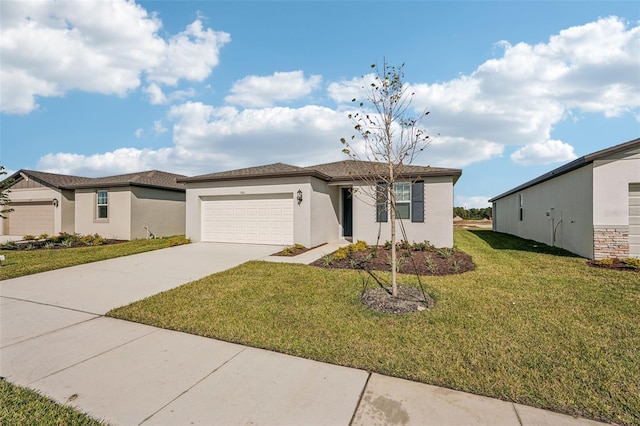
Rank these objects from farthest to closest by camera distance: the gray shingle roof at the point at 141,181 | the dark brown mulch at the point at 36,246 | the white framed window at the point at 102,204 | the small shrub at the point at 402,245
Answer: the white framed window at the point at 102,204
the gray shingle roof at the point at 141,181
the dark brown mulch at the point at 36,246
the small shrub at the point at 402,245

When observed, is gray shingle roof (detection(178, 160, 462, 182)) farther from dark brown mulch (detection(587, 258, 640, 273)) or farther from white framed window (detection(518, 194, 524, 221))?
white framed window (detection(518, 194, 524, 221))

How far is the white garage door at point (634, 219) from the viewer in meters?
8.06

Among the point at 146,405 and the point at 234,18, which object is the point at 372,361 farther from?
the point at 234,18

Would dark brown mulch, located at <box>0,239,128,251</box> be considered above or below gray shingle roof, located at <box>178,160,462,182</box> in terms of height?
below

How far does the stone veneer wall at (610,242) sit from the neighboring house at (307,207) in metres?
4.01

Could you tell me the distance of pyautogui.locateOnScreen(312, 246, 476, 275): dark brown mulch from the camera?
Answer: 724cm

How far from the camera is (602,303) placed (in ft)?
15.9

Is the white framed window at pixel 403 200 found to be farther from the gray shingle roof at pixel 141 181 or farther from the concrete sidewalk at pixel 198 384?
the gray shingle roof at pixel 141 181

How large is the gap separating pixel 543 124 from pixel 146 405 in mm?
15885

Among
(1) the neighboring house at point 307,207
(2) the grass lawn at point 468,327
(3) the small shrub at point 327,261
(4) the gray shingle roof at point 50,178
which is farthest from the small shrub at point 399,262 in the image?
(4) the gray shingle roof at point 50,178

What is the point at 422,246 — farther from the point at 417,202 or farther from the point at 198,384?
the point at 198,384

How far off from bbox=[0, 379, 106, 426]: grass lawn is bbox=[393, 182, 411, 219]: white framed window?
34.7 feet

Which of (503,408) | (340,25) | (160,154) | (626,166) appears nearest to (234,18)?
(340,25)

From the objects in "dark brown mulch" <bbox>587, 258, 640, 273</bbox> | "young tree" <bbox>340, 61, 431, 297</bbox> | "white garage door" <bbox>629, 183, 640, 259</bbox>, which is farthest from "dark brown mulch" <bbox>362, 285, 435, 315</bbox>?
"white garage door" <bbox>629, 183, 640, 259</bbox>
